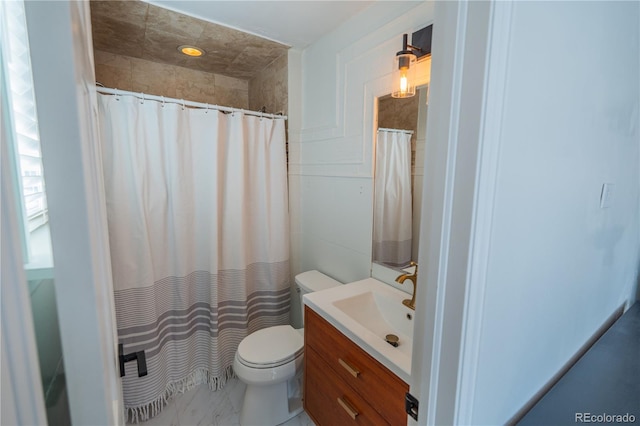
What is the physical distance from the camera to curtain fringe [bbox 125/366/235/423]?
5.52ft

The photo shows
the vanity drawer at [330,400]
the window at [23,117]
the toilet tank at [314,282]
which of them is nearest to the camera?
the window at [23,117]

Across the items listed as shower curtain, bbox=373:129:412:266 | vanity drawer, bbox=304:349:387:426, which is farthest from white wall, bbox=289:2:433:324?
vanity drawer, bbox=304:349:387:426

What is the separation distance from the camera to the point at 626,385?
2.88ft

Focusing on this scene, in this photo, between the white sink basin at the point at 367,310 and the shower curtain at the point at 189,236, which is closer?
the white sink basin at the point at 367,310

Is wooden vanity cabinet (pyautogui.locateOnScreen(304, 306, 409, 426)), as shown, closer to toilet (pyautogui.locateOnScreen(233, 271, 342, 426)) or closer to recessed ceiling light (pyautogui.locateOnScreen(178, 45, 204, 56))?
toilet (pyautogui.locateOnScreen(233, 271, 342, 426))

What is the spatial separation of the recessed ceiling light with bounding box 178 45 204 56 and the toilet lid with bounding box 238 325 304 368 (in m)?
1.97

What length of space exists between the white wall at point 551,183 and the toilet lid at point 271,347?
113 centimetres

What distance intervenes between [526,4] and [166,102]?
1.78 metres

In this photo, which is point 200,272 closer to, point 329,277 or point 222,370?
point 222,370

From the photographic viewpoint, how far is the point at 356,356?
1.16 metres

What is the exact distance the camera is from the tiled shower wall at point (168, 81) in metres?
2.04

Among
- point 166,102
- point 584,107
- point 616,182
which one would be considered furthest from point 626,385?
point 166,102

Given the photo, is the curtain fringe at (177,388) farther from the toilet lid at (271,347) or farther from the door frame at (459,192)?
the door frame at (459,192)

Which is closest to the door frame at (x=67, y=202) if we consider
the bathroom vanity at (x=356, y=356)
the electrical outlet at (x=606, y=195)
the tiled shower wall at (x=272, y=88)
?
the bathroom vanity at (x=356, y=356)
